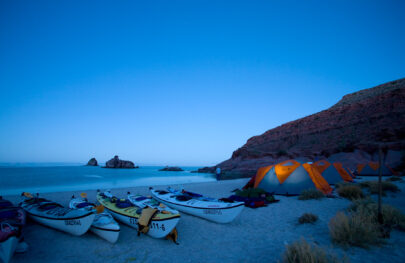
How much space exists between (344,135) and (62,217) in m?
44.8

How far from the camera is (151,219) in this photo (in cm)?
614

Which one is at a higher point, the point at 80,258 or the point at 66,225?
the point at 66,225

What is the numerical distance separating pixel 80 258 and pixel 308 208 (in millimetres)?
8622

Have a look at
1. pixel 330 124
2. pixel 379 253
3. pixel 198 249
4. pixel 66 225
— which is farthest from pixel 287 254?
pixel 330 124

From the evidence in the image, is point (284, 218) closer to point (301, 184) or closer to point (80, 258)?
point (301, 184)

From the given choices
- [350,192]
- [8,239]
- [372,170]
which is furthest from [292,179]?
[372,170]

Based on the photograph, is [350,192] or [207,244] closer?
[207,244]

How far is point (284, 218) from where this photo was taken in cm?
777

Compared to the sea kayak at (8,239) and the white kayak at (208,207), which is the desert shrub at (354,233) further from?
the sea kayak at (8,239)

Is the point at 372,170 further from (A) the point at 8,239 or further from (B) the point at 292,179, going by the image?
(A) the point at 8,239

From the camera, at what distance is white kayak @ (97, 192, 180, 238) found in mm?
5891

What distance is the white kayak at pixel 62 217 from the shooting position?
19.7 feet

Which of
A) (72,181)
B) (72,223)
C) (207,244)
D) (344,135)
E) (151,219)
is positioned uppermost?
(344,135)

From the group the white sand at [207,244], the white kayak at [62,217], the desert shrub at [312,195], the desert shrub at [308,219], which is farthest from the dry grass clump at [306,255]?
the desert shrub at [312,195]
